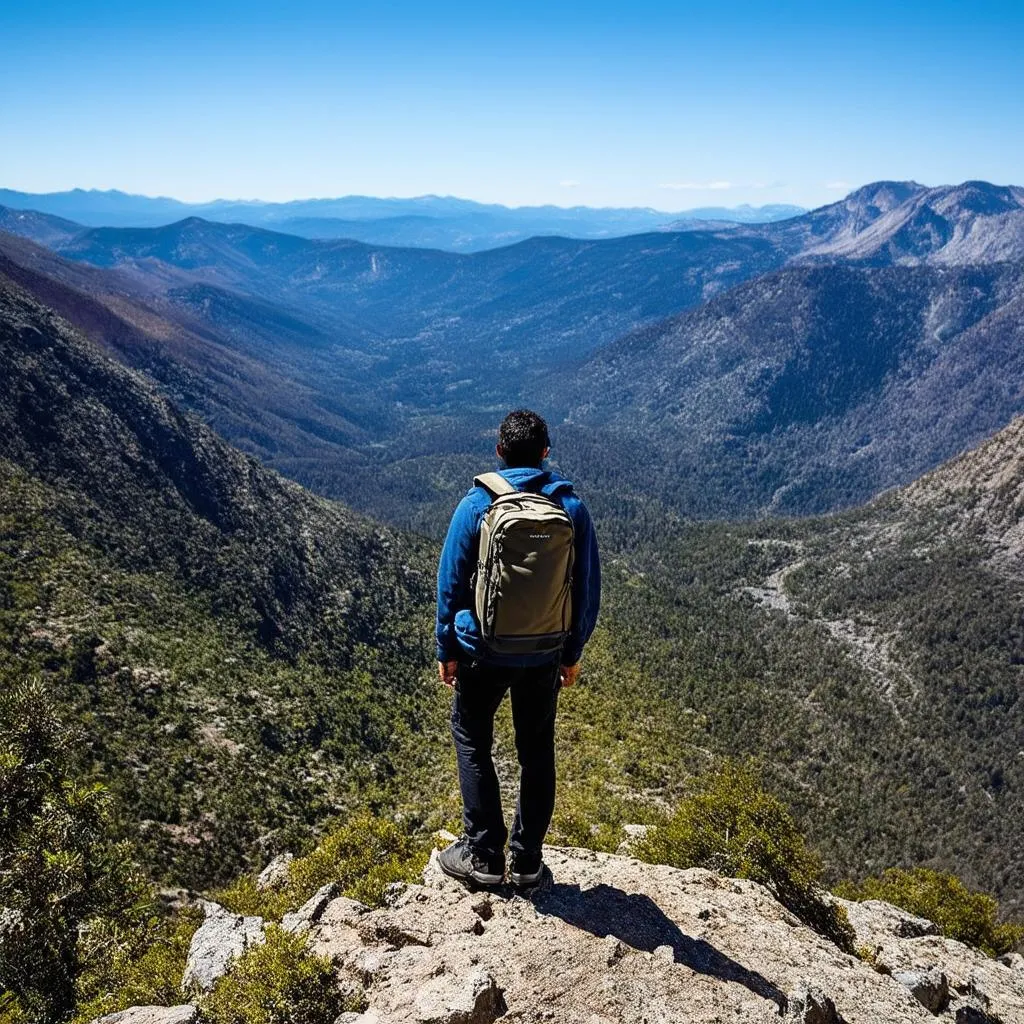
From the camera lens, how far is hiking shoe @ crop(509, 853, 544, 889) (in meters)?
9.80

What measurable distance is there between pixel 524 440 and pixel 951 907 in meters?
30.1

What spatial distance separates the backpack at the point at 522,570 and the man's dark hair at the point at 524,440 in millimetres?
→ 681

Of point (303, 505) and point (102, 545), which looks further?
point (303, 505)

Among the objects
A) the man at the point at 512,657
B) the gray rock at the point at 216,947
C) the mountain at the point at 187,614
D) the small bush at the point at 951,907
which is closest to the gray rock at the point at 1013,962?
the small bush at the point at 951,907

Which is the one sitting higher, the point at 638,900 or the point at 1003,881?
the point at 638,900

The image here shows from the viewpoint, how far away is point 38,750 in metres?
15.4

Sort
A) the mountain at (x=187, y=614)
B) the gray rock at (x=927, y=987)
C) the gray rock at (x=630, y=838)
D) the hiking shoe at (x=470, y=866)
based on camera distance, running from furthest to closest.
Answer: the mountain at (x=187, y=614), the gray rock at (x=630, y=838), the gray rock at (x=927, y=987), the hiking shoe at (x=470, y=866)

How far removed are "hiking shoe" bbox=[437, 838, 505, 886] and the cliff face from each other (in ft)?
0.85

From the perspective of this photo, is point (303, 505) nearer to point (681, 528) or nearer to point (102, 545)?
point (102, 545)

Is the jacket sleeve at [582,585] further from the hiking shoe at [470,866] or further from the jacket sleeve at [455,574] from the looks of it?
the hiking shoe at [470,866]

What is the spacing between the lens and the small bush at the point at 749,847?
14.5 meters

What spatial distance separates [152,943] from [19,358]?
68.0m

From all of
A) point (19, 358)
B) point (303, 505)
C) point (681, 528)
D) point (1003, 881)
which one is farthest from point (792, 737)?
point (681, 528)

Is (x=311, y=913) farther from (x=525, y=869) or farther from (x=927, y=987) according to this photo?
(x=927, y=987)
